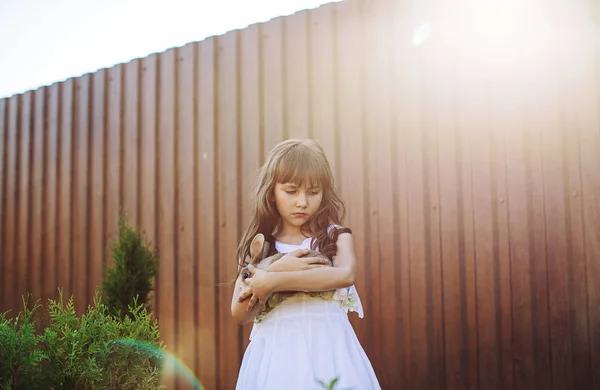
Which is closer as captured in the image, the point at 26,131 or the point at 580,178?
the point at 580,178

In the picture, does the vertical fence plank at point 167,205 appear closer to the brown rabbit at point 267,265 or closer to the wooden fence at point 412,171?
the wooden fence at point 412,171

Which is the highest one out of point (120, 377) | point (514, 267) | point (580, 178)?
point (580, 178)

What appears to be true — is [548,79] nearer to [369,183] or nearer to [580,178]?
[580,178]

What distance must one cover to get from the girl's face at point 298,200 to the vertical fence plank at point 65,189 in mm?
4512

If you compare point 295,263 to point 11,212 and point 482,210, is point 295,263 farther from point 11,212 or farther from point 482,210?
point 11,212

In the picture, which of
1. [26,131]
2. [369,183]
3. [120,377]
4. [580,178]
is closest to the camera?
[120,377]

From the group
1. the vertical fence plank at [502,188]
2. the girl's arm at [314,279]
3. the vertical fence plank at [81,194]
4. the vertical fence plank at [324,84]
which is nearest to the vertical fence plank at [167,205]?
the vertical fence plank at [81,194]

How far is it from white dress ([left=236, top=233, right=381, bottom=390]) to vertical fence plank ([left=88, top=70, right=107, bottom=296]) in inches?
161

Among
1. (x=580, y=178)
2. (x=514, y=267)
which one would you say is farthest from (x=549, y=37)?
(x=514, y=267)

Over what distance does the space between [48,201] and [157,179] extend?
1.54 m

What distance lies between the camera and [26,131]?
7105 mm

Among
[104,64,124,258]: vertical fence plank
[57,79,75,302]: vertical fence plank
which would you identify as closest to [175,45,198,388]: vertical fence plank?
[104,64,124,258]: vertical fence plank

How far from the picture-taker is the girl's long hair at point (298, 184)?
8.24ft

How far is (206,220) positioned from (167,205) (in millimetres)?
492
